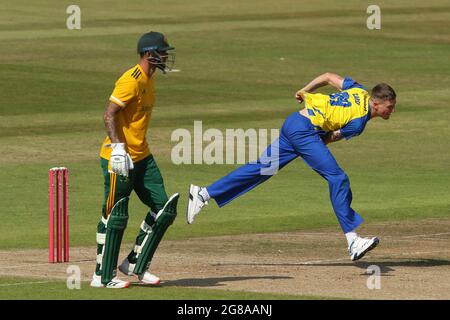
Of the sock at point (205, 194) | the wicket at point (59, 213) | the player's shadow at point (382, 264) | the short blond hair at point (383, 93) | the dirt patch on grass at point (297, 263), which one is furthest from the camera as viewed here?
the sock at point (205, 194)

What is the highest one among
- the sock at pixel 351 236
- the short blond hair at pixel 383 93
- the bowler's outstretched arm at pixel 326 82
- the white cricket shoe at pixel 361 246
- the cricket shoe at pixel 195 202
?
the bowler's outstretched arm at pixel 326 82

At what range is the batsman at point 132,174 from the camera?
43.0ft

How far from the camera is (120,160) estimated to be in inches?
505

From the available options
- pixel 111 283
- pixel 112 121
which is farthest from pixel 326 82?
pixel 111 283

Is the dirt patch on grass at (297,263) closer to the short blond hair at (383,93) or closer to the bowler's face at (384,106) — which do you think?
the bowler's face at (384,106)

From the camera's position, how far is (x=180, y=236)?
17.1m

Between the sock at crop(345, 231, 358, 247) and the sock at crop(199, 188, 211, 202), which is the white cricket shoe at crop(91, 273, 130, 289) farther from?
the sock at crop(345, 231, 358, 247)

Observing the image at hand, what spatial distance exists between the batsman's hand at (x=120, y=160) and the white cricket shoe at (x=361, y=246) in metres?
2.41

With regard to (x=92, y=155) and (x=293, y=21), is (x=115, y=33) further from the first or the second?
(x=92, y=155)

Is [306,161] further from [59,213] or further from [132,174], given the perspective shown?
[59,213]

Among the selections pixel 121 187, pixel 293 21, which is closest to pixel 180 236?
pixel 121 187

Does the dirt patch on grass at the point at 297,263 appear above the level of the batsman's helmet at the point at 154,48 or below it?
below

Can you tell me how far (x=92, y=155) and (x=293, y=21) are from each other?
26.0 metres

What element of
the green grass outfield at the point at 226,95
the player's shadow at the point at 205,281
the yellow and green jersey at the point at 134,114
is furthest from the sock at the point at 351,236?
the yellow and green jersey at the point at 134,114
